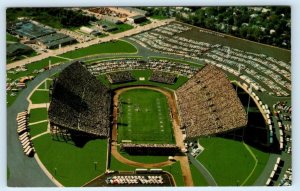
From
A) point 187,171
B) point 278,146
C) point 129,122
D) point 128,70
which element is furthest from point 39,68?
point 278,146

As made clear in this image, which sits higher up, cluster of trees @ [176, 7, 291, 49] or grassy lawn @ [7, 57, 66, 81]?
cluster of trees @ [176, 7, 291, 49]

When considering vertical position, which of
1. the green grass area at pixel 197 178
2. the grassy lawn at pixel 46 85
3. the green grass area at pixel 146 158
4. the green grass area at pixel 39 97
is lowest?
the green grass area at pixel 197 178

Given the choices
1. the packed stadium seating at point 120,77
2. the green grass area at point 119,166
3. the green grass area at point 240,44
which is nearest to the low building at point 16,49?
the packed stadium seating at point 120,77

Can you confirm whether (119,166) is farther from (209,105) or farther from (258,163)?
(209,105)

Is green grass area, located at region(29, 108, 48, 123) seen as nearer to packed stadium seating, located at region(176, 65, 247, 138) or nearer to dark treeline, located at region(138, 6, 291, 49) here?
packed stadium seating, located at region(176, 65, 247, 138)

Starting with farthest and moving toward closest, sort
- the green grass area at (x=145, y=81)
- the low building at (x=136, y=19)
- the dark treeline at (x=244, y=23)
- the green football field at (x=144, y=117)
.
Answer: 1. the low building at (x=136, y=19)
2. the dark treeline at (x=244, y=23)
3. the green grass area at (x=145, y=81)
4. the green football field at (x=144, y=117)

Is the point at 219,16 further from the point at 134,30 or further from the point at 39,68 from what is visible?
the point at 39,68

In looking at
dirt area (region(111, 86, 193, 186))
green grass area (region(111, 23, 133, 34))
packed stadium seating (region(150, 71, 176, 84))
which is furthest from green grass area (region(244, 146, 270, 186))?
green grass area (region(111, 23, 133, 34))

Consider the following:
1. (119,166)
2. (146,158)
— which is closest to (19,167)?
(119,166)

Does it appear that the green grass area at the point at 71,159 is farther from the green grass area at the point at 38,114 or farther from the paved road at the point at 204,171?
the paved road at the point at 204,171
